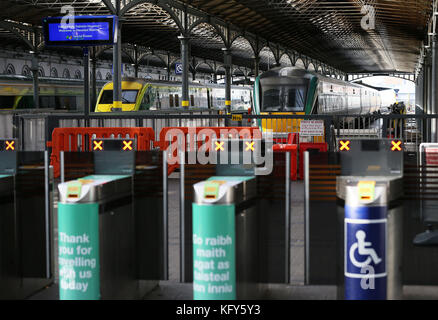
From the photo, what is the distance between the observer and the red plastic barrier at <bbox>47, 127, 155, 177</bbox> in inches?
565

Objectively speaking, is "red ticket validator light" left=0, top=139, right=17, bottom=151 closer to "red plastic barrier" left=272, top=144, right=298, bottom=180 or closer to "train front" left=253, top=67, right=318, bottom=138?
"red plastic barrier" left=272, top=144, right=298, bottom=180

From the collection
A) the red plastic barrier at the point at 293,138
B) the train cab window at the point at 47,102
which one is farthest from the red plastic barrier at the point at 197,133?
the train cab window at the point at 47,102

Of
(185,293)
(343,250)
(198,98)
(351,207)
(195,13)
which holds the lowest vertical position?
(185,293)

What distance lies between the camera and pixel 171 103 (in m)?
37.3

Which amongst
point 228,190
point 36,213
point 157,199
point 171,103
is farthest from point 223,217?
point 171,103

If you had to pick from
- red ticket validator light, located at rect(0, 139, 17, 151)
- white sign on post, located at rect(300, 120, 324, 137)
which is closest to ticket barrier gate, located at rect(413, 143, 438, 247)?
red ticket validator light, located at rect(0, 139, 17, 151)

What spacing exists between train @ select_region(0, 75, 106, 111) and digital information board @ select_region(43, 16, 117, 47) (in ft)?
70.7

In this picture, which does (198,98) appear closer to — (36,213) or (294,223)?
(294,223)

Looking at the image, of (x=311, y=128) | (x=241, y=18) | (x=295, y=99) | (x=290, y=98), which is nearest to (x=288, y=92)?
(x=290, y=98)

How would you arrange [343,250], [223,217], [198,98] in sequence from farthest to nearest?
[198,98], [343,250], [223,217]

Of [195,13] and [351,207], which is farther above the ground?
[195,13]

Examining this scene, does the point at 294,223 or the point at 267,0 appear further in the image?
the point at 267,0
